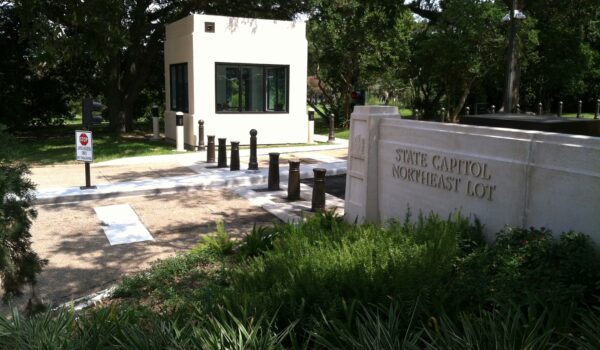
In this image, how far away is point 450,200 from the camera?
605 centimetres

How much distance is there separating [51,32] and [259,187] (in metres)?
7.58

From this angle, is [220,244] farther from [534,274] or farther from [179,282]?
[534,274]

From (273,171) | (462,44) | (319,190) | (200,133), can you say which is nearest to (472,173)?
(319,190)

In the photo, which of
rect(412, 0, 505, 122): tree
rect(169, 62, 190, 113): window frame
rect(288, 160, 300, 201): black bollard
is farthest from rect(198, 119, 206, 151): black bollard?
rect(412, 0, 505, 122): tree

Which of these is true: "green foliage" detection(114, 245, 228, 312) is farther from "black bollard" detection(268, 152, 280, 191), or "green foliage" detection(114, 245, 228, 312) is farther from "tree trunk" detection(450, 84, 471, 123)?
"tree trunk" detection(450, 84, 471, 123)

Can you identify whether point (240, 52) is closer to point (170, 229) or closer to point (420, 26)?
point (170, 229)

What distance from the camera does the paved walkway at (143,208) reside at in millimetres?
6707

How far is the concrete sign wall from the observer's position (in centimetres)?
464

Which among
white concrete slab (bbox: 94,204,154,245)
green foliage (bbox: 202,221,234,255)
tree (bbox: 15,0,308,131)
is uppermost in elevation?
tree (bbox: 15,0,308,131)

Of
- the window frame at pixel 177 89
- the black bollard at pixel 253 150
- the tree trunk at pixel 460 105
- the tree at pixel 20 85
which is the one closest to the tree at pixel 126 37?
the tree at pixel 20 85

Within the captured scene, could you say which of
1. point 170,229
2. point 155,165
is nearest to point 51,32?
point 155,165

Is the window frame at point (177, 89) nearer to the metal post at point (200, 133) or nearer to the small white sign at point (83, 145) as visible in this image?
the metal post at point (200, 133)

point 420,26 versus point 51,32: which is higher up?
point 420,26

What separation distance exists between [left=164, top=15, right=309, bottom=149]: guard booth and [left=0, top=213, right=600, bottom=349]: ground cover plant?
12857 millimetres
